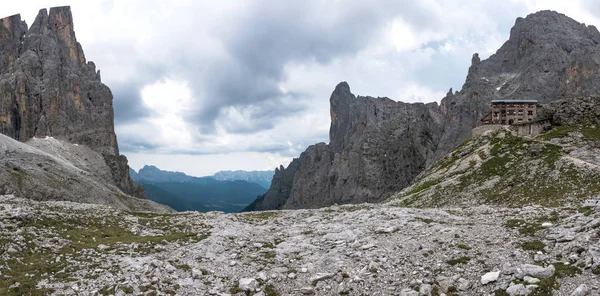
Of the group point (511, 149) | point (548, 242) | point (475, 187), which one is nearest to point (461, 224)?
point (548, 242)

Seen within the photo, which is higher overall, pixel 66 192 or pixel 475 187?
pixel 475 187

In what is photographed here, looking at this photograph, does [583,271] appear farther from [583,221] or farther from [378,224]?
[378,224]

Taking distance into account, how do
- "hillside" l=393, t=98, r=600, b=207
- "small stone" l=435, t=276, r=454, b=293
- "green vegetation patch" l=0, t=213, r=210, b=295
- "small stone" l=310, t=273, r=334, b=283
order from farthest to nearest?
1. "hillside" l=393, t=98, r=600, b=207
2. "small stone" l=310, t=273, r=334, b=283
3. "green vegetation patch" l=0, t=213, r=210, b=295
4. "small stone" l=435, t=276, r=454, b=293

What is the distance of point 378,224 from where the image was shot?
29031 millimetres

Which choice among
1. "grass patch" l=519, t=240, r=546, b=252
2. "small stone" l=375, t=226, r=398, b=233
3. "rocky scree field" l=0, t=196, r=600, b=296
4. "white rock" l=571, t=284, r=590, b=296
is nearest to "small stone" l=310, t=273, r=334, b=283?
"rocky scree field" l=0, t=196, r=600, b=296

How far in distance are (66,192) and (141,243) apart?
4273 inches

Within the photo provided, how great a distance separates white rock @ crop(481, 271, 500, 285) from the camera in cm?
1666

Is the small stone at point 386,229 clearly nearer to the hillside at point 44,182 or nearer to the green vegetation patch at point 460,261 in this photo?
the green vegetation patch at point 460,261

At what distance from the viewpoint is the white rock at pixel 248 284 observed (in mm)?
19500

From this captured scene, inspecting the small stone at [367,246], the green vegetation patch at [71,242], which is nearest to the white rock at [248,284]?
the green vegetation patch at [71,242]

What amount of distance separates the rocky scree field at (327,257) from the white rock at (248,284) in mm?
→ 84

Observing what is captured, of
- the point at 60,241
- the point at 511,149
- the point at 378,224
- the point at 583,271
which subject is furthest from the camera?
the point at 511,149

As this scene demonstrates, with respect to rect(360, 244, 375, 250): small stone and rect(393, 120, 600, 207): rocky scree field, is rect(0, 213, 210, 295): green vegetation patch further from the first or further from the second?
rect(393, 120, 600, 207): rocky scree field

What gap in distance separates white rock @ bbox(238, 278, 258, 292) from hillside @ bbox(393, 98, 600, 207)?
31.1m
